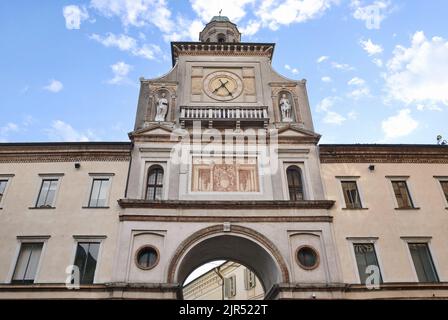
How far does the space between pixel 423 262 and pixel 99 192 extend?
1742 cm

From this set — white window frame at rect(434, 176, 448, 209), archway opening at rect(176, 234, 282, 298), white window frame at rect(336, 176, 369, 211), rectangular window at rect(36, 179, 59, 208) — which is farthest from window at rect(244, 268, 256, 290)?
rectangular window at rect(36, 179, 59, 208)

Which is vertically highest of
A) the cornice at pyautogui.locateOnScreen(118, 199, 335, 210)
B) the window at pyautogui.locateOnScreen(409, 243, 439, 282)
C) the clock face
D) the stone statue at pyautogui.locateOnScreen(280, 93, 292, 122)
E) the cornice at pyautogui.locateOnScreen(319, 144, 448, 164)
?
the clock face

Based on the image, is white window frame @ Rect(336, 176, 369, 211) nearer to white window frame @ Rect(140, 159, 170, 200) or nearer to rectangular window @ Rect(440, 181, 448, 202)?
rectangular window @ Rect(440, 181, 448, 202)

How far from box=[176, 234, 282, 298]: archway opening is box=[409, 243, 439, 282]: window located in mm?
7008

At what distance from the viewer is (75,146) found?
21297mm

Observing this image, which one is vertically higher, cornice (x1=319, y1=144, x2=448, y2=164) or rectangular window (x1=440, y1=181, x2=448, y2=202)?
cornice (x1=319, y1=144, x2=448, y2=164)

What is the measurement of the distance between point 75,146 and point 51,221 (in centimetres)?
463

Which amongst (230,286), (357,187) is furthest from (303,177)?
(230,286)

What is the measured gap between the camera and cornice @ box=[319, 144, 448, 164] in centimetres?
2155

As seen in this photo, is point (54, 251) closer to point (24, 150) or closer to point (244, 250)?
point (24, 150)

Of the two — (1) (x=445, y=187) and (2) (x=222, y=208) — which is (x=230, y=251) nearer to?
(2) (x=222, y=208)

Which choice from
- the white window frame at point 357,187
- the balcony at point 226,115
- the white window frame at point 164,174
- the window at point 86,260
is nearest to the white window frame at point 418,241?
the white window frame at point 357,187

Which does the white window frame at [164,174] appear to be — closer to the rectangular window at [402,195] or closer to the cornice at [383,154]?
the cornice at [383,154]
